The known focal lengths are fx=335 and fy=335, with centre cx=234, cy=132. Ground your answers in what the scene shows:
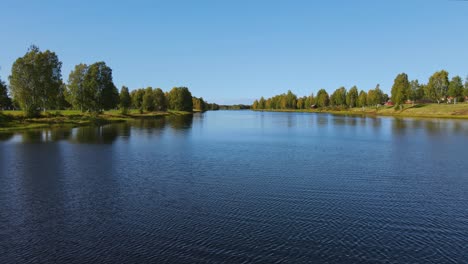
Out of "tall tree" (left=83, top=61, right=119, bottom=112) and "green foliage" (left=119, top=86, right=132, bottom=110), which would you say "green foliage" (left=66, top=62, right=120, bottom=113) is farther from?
"green foliage" (left=119, top=86, right=132, bottom=110)

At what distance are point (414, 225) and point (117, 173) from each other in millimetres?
22640

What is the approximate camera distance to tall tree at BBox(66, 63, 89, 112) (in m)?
111

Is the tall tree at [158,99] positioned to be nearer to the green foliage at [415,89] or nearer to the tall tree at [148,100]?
the tall tree at [148,100]

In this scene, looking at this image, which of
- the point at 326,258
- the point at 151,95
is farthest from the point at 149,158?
the point at 151,95

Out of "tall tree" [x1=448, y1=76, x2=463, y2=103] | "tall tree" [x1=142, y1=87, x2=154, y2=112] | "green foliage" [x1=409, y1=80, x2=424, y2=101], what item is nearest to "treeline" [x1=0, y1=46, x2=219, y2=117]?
"tall tree" [x1=142, y1=87, x2=154, y2=112]

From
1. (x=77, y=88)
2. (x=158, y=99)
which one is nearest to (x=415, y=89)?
(x=158, y=99)

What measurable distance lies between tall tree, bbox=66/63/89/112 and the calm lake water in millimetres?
80758

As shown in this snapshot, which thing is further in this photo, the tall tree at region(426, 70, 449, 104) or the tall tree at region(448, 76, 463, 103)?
the tall tree at region(426, 70, 449, 104)

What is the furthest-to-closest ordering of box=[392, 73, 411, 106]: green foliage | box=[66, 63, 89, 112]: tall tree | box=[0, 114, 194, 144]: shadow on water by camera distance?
box=[392, 73, 411, 106]: green foliage → box=[66, 63, 89, 112]: tall tree → box=[0, 114, 194, 144]: shadow on water

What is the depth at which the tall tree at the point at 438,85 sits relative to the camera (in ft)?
573

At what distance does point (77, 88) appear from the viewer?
11125 cm

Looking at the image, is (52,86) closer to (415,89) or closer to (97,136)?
(97,136)

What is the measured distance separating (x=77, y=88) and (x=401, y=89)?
15066 cm

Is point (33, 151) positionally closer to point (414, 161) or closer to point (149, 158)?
point (149, 158)
